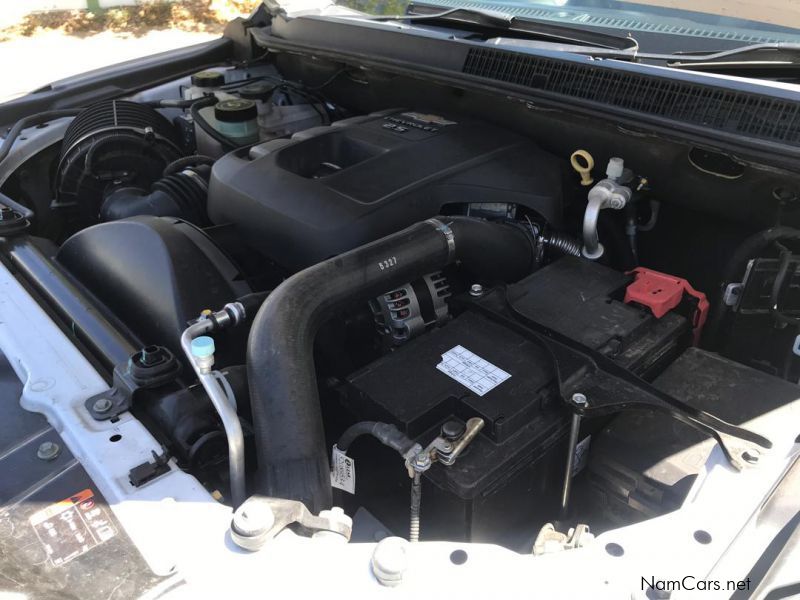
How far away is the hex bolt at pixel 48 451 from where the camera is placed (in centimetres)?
102

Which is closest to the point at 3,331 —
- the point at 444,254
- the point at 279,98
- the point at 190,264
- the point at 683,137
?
the point at 190,264

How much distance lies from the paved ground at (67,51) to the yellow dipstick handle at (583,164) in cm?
638

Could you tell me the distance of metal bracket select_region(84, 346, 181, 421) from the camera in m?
1.09

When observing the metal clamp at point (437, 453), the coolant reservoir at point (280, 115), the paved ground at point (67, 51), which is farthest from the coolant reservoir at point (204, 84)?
the paved ground at point (67, 51)

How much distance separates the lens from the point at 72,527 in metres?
0.92

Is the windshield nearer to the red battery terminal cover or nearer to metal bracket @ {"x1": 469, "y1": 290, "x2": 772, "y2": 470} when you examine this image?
the red battery terminal cover

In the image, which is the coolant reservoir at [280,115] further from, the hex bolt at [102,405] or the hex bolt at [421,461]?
the hex bolt at [421,461]

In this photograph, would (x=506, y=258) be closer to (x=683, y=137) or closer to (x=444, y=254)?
(x=444, y=254)

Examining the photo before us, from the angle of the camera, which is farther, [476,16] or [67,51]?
[67,51]

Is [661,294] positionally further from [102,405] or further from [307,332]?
[102,405]

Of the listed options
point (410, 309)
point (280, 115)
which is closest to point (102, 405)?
point (410, 309)

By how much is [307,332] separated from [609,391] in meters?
0.51

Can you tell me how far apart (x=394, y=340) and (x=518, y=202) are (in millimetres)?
431

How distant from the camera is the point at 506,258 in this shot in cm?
149
